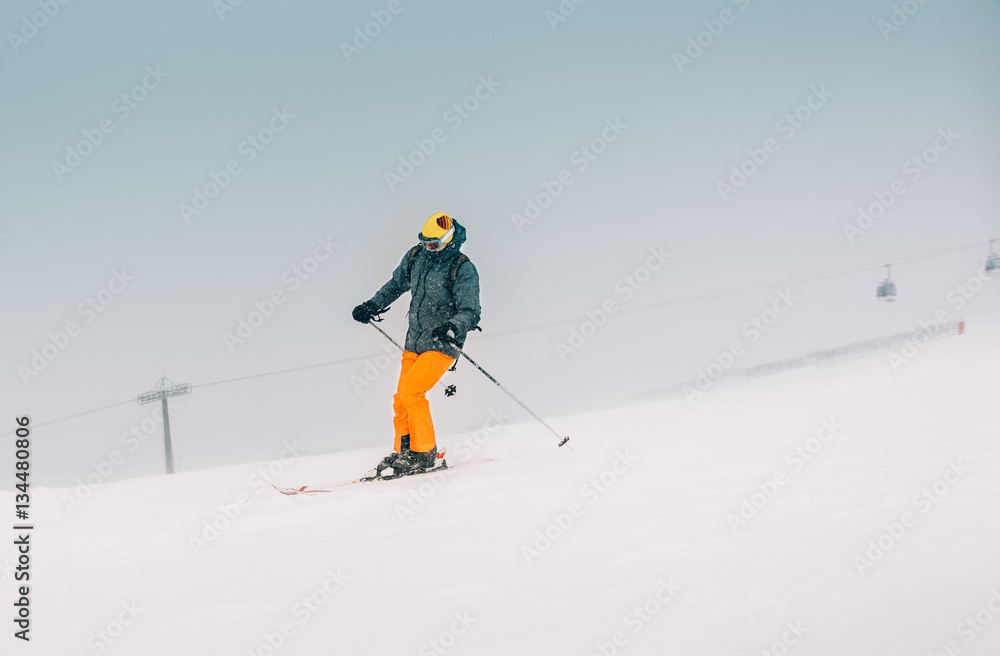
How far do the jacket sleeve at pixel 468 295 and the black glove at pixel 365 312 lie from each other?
0.91 metres

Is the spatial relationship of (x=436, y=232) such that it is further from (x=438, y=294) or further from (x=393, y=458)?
(x=393, y=458)

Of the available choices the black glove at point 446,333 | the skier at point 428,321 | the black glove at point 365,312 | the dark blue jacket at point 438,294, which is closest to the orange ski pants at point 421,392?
the skier at point 428,321

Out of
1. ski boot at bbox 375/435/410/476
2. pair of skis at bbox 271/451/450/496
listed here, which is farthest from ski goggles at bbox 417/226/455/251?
pair of skis at bbox 271/451/450/496

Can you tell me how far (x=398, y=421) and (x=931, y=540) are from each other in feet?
14.5

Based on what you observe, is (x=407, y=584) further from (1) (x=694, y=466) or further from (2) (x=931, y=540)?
(1) (x=694, y=466)

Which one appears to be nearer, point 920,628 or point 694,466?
point 920,628

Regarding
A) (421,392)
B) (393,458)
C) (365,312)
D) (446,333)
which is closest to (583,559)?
(446,333)

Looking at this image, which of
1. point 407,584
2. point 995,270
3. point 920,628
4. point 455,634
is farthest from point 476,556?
point 995,270

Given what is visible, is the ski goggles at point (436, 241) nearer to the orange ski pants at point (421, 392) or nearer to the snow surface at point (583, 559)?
the orange ski pants at point (421, 392)

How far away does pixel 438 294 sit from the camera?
230 inches

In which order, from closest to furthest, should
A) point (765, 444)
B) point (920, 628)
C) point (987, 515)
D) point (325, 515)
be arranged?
point (920, 628), point (987, 515), point (325, 515), point (765, 444)

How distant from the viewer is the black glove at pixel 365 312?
6109 millimetres

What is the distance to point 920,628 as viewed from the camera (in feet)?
5.89

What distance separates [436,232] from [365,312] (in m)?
1.09
